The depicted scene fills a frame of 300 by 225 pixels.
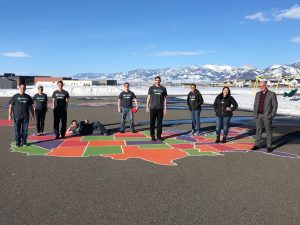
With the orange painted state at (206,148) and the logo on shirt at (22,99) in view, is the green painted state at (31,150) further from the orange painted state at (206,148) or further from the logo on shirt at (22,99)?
the orange painted state at (206,148)

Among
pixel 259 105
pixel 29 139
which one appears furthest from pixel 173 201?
pixel 29 139

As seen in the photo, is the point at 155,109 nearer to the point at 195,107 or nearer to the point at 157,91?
the point at 157,91

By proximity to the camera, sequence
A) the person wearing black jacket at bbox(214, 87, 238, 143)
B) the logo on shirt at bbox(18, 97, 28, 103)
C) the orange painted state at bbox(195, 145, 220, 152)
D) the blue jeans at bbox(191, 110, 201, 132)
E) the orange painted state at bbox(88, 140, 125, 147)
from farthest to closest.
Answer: the blue jeans at bbox(191, 110, 201, 132) < the person wearing black jacket at bbox(214, 87, 238, 143) < the orange painted state at bbox(88, 140, 125, 147) < the logo on shirt at bbox(18, 97, 28, 103) < the orange painted state at bbox(195, 145, 220, 152)

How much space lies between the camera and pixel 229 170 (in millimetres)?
7031

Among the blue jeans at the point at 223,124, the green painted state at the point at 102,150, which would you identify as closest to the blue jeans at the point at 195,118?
the blue jeans at the point at 223,124

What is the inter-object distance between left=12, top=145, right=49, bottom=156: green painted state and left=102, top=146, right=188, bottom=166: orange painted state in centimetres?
171

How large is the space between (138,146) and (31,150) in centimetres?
276

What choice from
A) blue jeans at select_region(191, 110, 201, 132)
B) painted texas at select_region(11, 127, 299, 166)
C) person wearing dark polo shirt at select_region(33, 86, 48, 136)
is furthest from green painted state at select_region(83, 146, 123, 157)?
blue jeans at select_region(191, 110, 201, 132)

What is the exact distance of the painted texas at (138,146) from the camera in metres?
8.51

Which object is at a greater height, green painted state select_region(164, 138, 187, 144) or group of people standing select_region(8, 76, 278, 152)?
group of people standing select_region(8, 76, 278, 152)

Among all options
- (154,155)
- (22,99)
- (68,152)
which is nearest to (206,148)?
(154,155)

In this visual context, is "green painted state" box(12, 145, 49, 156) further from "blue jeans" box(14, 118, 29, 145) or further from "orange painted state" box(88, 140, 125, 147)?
"orange painted state" box(88, 140, 125, 147)

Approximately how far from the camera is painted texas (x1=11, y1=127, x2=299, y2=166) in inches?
335

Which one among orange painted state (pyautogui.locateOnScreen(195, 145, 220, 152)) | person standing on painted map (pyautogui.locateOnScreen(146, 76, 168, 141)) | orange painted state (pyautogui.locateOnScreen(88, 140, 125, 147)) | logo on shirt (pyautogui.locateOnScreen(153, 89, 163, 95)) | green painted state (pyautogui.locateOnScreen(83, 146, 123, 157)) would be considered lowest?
green painted state (pyautogui.locateOnScreen(83, 146, 123, 157))
